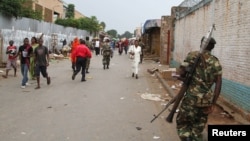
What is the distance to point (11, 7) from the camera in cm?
2091

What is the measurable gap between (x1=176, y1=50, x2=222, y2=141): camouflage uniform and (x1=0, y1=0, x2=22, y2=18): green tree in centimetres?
1643

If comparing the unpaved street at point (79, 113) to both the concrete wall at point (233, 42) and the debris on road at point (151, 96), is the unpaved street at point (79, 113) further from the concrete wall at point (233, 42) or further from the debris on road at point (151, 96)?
the concrete wall at point (233, 42)

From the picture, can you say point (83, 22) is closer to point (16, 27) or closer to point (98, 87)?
point (16, 27)

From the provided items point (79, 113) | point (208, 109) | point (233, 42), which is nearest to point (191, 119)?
point (208, 109)

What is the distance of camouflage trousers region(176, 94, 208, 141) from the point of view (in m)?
5.75

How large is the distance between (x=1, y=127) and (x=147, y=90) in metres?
6.88

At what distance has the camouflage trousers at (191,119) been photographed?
5.75 metres

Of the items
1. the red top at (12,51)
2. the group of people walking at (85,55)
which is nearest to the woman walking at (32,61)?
the red top at (12,51)

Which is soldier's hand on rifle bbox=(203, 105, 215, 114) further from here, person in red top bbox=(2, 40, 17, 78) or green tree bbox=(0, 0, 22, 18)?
green tree bbox=(0, 0, 22, 18)

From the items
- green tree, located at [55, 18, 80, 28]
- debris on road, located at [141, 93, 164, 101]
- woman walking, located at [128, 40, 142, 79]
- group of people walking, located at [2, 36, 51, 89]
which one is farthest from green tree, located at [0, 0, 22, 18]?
green tree, located at [55, 18, 80, 28]

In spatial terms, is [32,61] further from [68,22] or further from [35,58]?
[68,22]

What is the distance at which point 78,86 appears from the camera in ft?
45.5

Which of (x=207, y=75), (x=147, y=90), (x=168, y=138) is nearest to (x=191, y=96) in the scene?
(x=207, y=75)

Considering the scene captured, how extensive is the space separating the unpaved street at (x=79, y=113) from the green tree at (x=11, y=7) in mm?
7238
